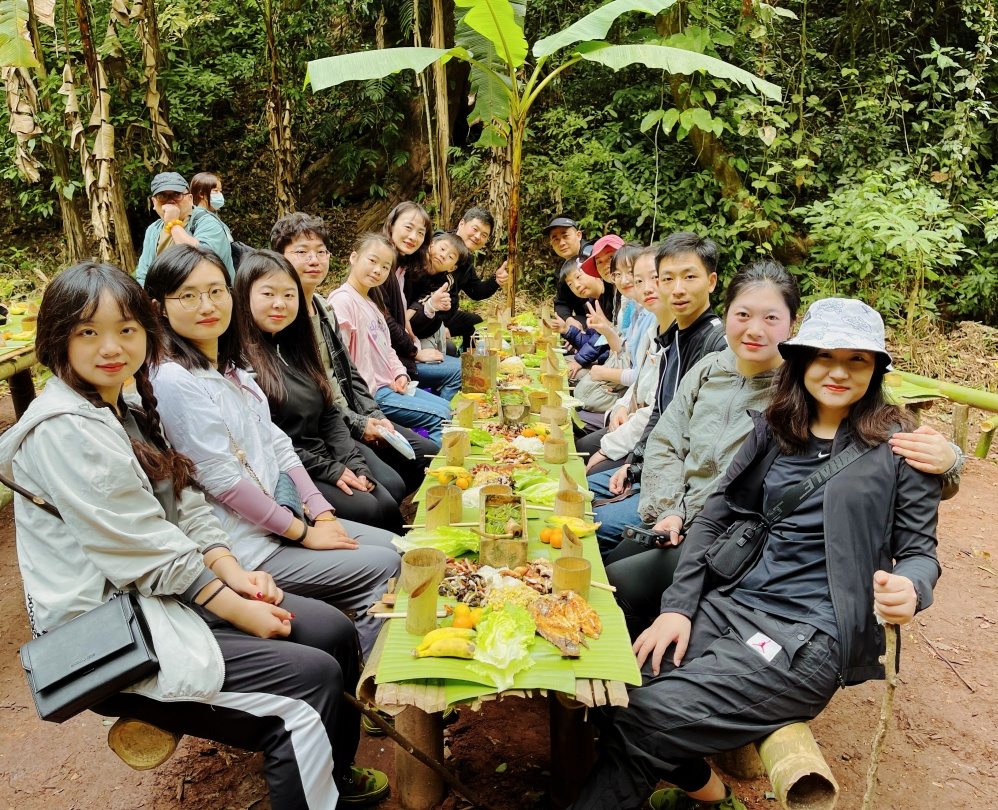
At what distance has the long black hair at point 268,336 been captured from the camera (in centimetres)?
306

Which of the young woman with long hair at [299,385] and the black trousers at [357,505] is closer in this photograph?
the young woman with long hair at [299,385]

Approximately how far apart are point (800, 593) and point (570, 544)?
729 mm

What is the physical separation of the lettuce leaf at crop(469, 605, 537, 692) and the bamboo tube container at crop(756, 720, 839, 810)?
76cm

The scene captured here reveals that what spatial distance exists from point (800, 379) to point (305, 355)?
7.60 ft

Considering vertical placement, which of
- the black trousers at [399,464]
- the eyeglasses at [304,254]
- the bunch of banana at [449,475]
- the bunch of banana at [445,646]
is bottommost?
the black trousers at [399,464]

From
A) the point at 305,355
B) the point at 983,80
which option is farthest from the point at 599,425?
the point at 983,80

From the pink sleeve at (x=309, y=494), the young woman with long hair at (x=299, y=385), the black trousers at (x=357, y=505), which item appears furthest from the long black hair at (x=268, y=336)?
the black trousers at (x=357, y=505)

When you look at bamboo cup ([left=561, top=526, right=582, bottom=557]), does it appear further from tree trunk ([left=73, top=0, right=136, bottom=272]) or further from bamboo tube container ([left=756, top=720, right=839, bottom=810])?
tree trunk ([left=73, top=0, right=136, bottom=272])

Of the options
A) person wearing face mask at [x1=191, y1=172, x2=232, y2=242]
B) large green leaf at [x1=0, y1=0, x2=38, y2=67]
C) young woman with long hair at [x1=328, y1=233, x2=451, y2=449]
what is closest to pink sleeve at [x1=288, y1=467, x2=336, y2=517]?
young woman with long hair at [x1=328, y1=233, x2=451, y2=449]

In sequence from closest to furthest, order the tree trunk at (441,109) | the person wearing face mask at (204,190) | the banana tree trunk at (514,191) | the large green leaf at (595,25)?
the large green leaf at (595,25), the person wearing face mask at (204,190), the banana tree trunk at (514,191), the tree trunk at (441,109)

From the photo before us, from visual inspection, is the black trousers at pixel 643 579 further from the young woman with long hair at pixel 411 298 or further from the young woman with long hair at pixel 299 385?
the young woman with long hair at pixel 411 298

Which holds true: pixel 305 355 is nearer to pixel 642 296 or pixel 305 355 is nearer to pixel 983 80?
pixel 642 296

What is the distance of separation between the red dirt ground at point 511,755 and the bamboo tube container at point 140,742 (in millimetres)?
589

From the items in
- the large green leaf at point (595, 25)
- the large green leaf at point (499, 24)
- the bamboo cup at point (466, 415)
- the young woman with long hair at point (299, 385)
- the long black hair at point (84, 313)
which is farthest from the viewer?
the large green leaf at point (499, 24)
